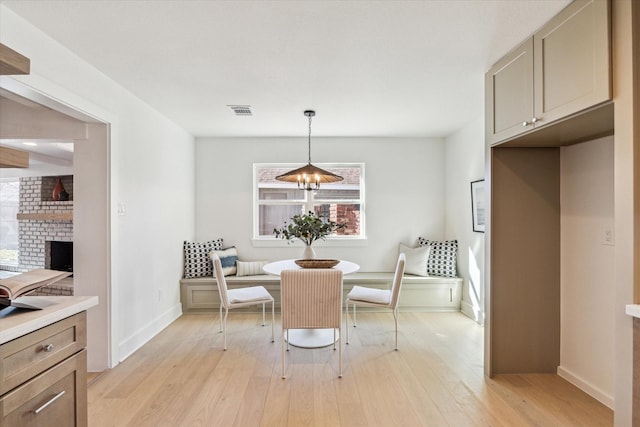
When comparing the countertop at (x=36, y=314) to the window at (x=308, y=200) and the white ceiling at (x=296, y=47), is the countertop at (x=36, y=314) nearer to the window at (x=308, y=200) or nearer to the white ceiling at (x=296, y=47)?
the white ceiling at (x=296, y=47)

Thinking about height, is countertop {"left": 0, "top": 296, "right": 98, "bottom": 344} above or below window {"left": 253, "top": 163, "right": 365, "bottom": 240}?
below

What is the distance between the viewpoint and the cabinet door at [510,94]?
220 cm

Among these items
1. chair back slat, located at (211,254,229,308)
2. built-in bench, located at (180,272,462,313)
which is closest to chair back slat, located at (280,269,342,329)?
chair back slat, located at (211,254,229,308)

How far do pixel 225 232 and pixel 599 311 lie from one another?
422 cm

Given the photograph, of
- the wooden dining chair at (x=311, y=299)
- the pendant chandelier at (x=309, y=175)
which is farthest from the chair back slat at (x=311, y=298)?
the pendant chandelier at (x=309, y=175)

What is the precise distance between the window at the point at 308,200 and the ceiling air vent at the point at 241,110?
138 centimetres

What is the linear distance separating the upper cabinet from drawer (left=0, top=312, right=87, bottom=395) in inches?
100

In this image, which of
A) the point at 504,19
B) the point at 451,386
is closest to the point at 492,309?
the point at 451,386

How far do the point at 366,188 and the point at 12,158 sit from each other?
423 cm

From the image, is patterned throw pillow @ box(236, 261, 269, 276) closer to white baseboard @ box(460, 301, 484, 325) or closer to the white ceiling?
the white ceiling

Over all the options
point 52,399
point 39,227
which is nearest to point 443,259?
point 52,399

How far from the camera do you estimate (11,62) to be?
1.06 m

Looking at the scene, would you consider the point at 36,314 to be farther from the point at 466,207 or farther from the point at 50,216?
the point at 466,207

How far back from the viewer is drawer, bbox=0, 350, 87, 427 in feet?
3.72
